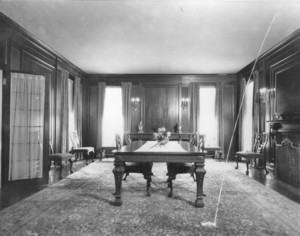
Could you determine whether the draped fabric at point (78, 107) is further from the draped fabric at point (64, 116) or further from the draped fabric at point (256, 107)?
the draped fabric at point (256, 107)

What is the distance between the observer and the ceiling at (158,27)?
12.0 ft

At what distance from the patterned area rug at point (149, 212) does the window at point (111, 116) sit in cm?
406

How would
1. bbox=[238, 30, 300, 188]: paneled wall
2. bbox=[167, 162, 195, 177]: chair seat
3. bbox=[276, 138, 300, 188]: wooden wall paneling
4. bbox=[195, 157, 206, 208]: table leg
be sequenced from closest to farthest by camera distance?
1. bbox=[195, 157, 206, 208]: table leg
2. bbox=[167, 162, 195, 177]: chair seat
3. bbox=[276, 138, 300, 188]: wooden wall paneling
4. bbox=[238, 30, 300, 188]: paneled wall

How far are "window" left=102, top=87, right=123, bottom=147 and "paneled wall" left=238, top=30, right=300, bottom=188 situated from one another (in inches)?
186

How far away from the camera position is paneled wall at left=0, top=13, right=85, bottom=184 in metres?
4.29

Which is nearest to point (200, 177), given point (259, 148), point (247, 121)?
point (259, 148)

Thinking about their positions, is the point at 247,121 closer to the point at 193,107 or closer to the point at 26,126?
the point at 193,107

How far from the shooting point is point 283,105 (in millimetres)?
5402

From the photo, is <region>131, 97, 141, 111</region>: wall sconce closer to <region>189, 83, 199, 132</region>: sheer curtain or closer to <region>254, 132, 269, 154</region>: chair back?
<region>189, 83, 199, 132</region>: sheer curtain

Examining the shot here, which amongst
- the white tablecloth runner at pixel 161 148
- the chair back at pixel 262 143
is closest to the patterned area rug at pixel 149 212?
the white tablecloth runner at pixel 161 148

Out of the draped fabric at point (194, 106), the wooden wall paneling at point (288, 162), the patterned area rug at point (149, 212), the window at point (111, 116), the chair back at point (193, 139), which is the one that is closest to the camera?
the patterned area rug at point (149, 212)

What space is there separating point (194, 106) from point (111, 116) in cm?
299

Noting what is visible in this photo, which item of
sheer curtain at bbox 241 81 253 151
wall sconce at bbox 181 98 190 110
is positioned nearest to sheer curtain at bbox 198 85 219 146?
wall sconce at bbox 181 98 190 110

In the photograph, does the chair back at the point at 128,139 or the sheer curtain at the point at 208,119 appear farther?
the sheer curtain at the point at 208,119
